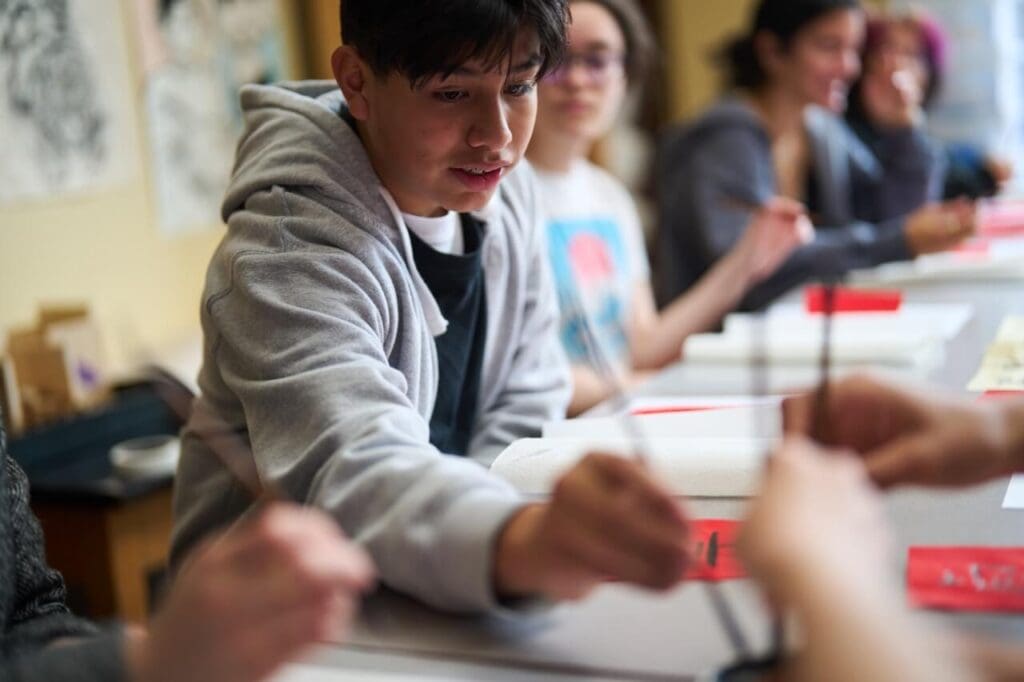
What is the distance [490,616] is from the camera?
762 mm

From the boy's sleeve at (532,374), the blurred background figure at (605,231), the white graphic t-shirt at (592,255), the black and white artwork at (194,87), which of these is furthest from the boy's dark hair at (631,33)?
the black and white artwork at (194,87)

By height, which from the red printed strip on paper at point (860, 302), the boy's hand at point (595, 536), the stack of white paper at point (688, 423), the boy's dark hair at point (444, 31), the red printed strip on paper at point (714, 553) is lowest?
the red printed strip on paper at point (860, 302)

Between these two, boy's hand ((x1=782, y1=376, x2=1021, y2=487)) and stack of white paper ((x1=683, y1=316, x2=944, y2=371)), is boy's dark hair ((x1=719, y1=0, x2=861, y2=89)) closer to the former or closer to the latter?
stack of white paper ((x1=683, y1=316, x2=944, y2=371))

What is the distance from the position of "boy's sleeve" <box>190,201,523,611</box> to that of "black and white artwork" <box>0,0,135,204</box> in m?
1.45

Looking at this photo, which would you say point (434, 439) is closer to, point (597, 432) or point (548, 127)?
point (597, 432)

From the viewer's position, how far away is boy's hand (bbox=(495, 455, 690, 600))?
2.10 feet

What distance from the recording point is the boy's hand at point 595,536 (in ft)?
2.10

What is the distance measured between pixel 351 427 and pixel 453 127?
276 millimetres

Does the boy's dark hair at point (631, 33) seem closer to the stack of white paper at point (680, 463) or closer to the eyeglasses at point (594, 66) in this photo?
the eyeglasses at point (594, 66)

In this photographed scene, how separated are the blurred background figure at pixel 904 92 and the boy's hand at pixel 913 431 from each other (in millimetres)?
2475

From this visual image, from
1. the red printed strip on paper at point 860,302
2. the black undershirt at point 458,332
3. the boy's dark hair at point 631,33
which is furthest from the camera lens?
the boy's dark hair at point 631,33

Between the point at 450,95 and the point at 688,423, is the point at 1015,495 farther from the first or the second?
the point at 450,95

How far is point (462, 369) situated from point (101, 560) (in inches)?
41.1

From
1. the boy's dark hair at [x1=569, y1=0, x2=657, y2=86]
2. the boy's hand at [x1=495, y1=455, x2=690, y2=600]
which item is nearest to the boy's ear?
the boy's hand at [x1=495, y1=455, x2=690, y2=600]
